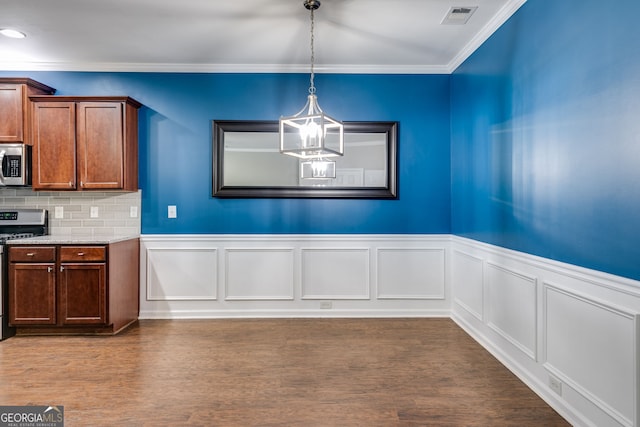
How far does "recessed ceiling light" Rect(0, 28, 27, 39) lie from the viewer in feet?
10.6

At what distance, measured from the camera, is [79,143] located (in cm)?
374

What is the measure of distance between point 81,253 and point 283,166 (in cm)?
205

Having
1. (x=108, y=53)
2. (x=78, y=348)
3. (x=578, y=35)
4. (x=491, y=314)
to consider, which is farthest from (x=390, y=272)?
(x=108, y=53)

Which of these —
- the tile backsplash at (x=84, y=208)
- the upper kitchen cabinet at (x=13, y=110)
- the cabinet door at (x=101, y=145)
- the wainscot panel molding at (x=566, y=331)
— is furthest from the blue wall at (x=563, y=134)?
the upper kitchen cabinet at (x=13, y=110)

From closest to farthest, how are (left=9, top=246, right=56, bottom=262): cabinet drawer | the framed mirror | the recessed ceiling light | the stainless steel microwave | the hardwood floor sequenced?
the hardwood floor
the recessed ceiling light
(left=9, top=246, right=56, bottom=262): cabinet drawer
the stainless steel microwave
the framed mirror

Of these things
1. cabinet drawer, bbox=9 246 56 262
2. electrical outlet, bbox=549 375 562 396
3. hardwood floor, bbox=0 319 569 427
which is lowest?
hardwood floor, bbox=0 319 569 427

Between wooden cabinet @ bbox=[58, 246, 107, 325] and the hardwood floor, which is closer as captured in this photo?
the hardwood floor

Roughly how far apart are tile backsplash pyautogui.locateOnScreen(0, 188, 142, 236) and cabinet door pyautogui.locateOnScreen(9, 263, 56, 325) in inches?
25.7

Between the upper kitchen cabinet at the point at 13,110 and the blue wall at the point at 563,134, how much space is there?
168 inches

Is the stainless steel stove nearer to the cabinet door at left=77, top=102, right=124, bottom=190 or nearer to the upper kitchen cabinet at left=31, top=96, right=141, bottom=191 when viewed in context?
the upper kitchen cabinet at left=31, top=96, right=141, bottom=191

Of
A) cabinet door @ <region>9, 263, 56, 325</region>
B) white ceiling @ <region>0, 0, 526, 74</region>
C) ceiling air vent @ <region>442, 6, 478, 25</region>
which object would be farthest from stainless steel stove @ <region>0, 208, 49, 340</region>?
ceiling air vent @ <region>442, 6, 478, 25</region>

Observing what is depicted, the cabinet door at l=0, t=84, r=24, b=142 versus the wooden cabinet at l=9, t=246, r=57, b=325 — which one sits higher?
the cabinet door at l=0, t=84, r=24, b=142

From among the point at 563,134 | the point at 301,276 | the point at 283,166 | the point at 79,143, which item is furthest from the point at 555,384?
the point at 79,143

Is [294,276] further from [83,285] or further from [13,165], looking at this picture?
[13,165]
